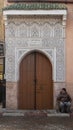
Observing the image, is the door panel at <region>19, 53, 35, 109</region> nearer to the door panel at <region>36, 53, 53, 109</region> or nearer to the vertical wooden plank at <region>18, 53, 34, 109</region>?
the vertical wooden plank at <region>18, 53, 34, 109</region>

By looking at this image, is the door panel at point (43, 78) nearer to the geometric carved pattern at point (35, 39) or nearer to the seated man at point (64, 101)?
the geometric carved pattern at point (35, 39)

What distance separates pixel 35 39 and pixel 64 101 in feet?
8.71

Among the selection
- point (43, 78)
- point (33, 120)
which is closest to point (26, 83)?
point (43, 78)

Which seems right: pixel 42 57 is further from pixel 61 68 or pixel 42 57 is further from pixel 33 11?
pixel 33 11

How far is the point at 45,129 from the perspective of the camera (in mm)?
10844

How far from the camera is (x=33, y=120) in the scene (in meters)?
12.6

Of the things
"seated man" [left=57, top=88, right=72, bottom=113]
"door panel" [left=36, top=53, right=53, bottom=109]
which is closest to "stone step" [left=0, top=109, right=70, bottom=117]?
"seated man" [left=57, top=88, right=72, bottom=113]

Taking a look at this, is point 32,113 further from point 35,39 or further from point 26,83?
point 35,39

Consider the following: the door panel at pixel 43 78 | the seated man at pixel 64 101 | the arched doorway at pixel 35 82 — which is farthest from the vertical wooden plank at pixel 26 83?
the seated man at pixel 64 101

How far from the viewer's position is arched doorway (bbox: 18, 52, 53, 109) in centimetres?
1517

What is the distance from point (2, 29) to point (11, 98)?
3.10m

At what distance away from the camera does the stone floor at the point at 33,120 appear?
36.7 ft

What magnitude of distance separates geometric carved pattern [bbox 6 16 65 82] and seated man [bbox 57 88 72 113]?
0.68 m

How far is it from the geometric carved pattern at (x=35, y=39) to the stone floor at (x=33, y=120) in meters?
1.70
